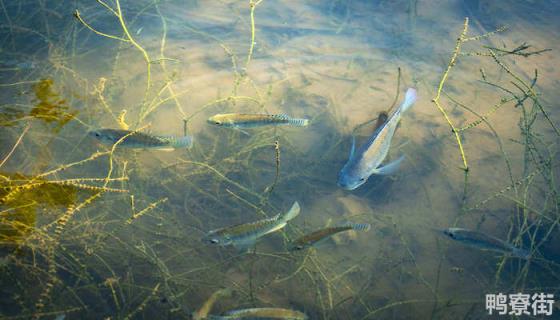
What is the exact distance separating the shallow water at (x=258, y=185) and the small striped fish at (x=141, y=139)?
0.54 meters

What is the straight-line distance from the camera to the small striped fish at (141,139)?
3811 millimetres

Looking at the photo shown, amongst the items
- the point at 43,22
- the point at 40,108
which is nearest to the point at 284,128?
the point at 40,108

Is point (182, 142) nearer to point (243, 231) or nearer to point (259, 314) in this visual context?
point (243, 231)

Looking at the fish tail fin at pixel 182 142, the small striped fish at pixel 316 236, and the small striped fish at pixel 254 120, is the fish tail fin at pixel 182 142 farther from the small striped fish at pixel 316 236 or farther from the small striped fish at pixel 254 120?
the small striped fish at pixel 316 236

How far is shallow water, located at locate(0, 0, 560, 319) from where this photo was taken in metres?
3.60

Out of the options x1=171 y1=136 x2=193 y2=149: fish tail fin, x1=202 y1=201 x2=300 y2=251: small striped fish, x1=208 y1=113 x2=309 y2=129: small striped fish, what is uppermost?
x1=208 y1=113 x2=309 y2=129: small striped fish

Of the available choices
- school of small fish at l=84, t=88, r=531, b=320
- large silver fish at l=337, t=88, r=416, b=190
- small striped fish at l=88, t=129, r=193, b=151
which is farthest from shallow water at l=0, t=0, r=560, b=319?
large silver fish at l=337, t=88, r=416, b=190

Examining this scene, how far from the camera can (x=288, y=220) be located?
11.8ft

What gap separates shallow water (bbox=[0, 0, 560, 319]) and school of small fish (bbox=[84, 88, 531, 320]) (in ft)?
0.80

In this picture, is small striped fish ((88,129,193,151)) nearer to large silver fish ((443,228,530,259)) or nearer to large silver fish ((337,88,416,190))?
large silver fish ((337,88,416,190))

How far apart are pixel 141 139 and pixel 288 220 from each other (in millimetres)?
1793

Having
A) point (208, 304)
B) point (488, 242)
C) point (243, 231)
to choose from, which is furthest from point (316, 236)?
point (488, 242)

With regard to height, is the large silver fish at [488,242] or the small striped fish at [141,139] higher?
the small striped fish at [141,139]

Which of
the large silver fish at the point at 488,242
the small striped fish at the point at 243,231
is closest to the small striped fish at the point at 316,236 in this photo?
the small striped fish at the point at 243,231
